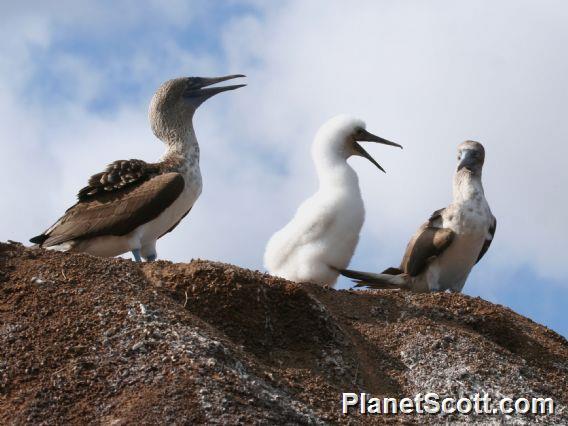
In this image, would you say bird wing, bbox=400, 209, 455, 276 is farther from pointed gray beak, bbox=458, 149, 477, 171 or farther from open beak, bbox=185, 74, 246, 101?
open beak, bbox=185, 74, 246, 101

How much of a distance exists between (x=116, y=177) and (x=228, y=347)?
5.16 m

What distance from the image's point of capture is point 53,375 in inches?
424

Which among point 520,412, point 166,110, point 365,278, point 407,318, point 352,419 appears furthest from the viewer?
point 166,110

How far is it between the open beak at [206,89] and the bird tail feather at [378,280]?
3723 mm

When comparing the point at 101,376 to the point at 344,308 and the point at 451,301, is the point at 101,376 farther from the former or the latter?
the point at 451,301

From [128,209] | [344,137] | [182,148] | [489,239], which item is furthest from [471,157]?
[128,209]

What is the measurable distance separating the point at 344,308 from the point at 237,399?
349 cm

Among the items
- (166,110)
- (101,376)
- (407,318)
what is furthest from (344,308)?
(166,110)

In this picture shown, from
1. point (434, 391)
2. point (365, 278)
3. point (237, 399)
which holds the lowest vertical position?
point (237, 399)

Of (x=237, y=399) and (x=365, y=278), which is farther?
(x=365, y=278)

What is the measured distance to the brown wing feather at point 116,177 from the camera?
15953 mm

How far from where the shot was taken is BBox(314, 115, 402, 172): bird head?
54.8 feet

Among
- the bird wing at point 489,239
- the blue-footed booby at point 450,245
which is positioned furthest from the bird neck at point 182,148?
the bird wing at point 489,239

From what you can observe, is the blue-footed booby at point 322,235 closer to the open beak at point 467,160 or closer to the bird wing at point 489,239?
the open beak at point 467,160
